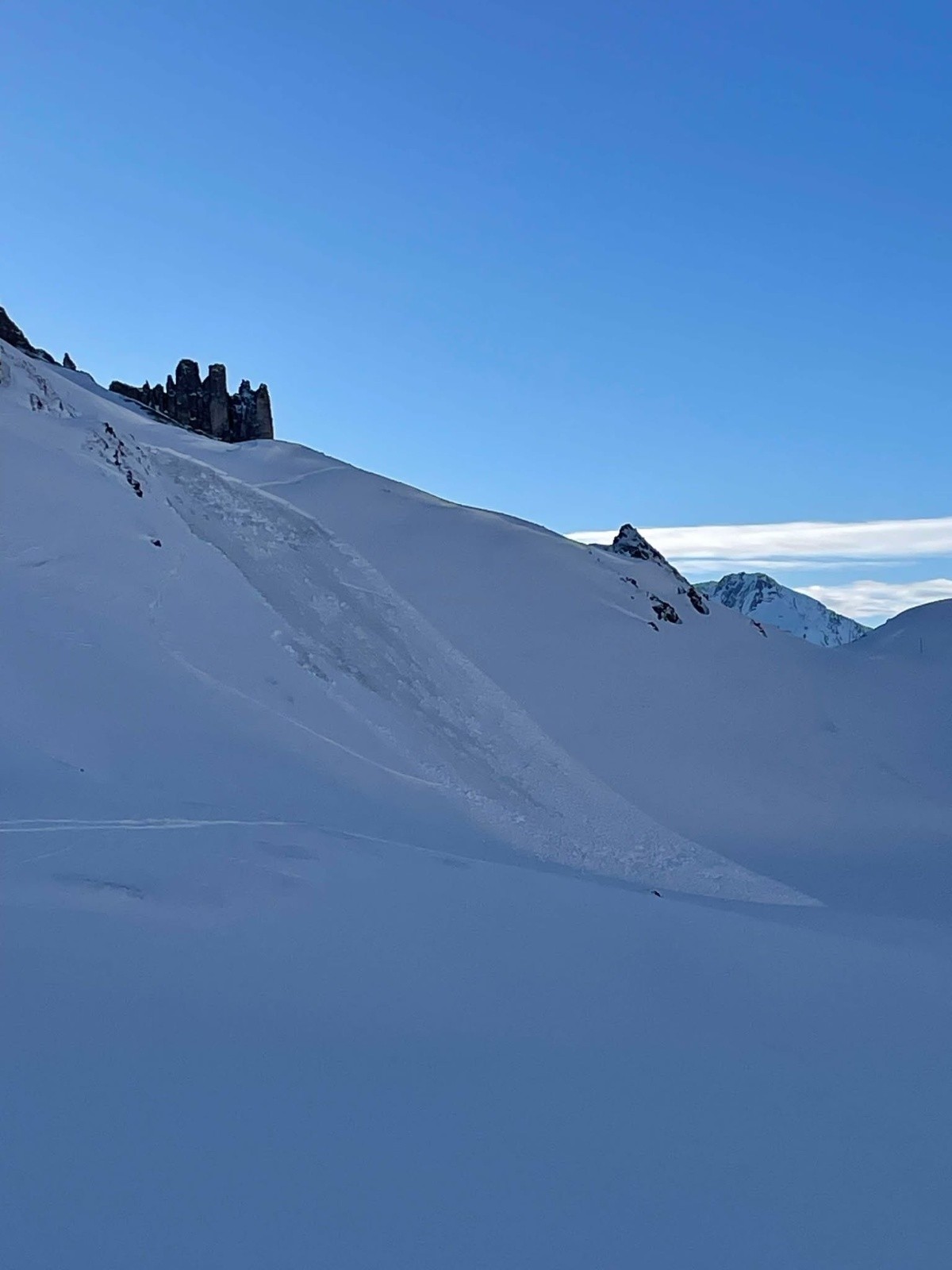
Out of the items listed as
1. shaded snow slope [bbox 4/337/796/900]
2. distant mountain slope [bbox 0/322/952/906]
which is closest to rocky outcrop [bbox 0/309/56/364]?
distant mountain slope [bbox 0/322/952/906]

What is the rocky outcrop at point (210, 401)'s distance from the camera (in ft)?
208

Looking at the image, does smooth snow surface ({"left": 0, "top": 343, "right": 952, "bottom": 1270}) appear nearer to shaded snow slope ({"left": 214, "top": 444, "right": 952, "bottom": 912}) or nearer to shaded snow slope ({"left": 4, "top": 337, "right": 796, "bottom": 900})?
shaded snow slope ({"left": 4, "top": 337, "right": 796, "bottom": 900})

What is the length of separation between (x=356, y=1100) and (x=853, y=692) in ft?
109

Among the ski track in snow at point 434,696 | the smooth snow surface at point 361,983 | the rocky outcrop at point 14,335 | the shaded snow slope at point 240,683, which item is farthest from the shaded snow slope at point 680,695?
the rocky outcrop at point 14,335

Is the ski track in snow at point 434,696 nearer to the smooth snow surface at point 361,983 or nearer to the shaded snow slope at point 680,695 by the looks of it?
the smooth snow surface at point 361,983

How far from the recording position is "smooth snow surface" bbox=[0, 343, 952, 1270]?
326 cm

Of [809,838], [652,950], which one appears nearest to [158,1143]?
[652,950]

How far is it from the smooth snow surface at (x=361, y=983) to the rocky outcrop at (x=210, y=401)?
47.6 meters

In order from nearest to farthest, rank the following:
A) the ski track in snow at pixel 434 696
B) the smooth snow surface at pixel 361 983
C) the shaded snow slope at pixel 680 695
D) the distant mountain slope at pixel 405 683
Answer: the smooth snow surface at pixel 361 983 < the distant mountain slope at pixel 405 683 < the ski track in snow at pixel 434 696 < the shaded snow slope at pixel 680 695

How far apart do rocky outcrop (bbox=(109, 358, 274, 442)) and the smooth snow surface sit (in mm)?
47616

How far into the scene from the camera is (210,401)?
6353 centimetres

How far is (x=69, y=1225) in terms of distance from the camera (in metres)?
2.77

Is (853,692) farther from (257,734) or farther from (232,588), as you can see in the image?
(257,734)

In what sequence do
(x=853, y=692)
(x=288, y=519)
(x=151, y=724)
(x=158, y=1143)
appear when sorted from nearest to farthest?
(x=158, y=1143)
(x=151, y=724)
(x=288, y=519)
(x=853, y=692)
